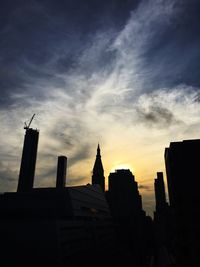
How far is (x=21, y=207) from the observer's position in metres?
133

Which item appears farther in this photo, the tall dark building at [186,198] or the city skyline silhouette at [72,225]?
the tall dark building at [186,198]

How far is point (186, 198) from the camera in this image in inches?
4483

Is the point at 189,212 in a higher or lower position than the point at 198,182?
lower

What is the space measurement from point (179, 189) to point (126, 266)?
46.0 meters

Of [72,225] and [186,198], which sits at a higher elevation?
[186,198]

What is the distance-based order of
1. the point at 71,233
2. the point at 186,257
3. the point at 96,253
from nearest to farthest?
the point at 186,257 < the point at 71,233 < the point at 96,253

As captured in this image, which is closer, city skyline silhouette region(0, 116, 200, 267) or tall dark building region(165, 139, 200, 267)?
city skyline silhouette region(0, 116, 200, 267)

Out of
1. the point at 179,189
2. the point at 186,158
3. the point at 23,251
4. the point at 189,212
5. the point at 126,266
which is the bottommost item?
the point at 126,266

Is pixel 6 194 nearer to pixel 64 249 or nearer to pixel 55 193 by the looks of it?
pixel 55 193

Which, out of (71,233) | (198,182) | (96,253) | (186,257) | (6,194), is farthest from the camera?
(6,194)

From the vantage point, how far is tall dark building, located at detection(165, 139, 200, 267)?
4077 inches

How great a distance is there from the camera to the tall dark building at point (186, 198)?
103562 millimetres

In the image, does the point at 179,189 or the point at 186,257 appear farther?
the point at 179,189

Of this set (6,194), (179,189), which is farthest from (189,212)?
(6,194)
